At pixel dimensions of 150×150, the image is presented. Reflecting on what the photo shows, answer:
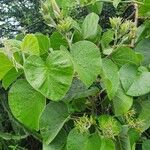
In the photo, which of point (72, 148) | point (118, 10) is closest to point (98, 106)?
point (72, 148)

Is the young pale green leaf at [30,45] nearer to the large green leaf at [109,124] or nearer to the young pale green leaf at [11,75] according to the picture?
the young pale green leaf at [11,75]

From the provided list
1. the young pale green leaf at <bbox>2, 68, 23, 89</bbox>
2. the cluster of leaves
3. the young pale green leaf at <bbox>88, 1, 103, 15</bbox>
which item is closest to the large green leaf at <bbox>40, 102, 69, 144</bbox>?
the cluster of leaves

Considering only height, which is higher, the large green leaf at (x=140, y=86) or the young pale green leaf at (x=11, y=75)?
the young pale green leaf at (x=11, y=75)

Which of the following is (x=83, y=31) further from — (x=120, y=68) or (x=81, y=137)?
(x=81, y=137)

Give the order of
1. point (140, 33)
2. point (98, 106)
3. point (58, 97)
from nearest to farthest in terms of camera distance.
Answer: point (58, 97), point (98, 106), point (140, 33)

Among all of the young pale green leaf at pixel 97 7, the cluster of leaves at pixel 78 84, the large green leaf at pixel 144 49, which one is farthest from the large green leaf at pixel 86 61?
the young pale green leaf at pixel 97 7

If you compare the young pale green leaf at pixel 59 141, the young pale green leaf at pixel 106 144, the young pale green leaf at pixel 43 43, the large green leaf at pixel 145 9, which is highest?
the young pale green leaf at pixel 43 43
